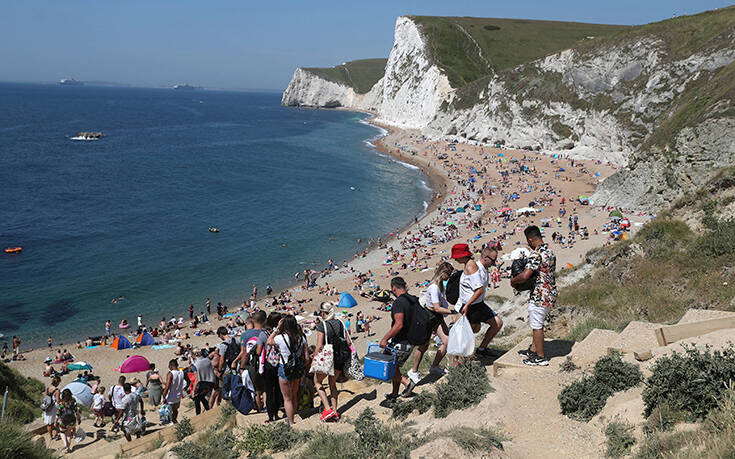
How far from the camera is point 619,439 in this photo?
491cm

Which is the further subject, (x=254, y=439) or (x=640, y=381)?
(x=254, y=439)

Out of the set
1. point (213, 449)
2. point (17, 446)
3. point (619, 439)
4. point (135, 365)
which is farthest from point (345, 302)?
point (619, 439)

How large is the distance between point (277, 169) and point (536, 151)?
1468 inches

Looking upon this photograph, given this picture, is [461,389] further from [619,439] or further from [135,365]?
[135,365]

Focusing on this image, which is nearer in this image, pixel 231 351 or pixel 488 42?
pixel 231 351

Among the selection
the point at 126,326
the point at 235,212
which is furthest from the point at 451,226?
the point at 126,326

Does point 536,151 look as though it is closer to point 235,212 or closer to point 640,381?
point 235,212

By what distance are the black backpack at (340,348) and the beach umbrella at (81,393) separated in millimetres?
8262

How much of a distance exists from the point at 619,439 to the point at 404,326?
281cm

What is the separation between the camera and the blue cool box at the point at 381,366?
677 cm

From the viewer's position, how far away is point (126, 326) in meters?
26.4

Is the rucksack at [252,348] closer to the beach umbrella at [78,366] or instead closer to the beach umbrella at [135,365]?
the beach umbrella at [135,365]

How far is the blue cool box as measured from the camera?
22.2 ft

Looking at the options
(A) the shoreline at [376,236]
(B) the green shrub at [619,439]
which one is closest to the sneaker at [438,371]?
(B) the green shrub at [619,439]
